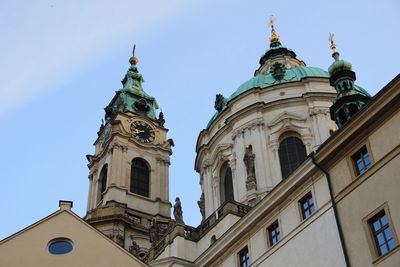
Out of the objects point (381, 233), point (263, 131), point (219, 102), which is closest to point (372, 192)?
point (381, 233)

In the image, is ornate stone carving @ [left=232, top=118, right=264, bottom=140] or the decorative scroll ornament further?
the decorative scroll ornament

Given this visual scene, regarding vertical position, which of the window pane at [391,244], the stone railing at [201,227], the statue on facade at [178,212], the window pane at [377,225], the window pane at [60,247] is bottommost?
the window pane at [391,244]

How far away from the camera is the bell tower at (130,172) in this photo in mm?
42781

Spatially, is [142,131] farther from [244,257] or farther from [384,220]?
[384,220]

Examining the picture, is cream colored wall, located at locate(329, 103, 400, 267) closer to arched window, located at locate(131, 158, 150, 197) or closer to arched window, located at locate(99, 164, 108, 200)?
arched window, located at locate(131, 158, 150, 197)

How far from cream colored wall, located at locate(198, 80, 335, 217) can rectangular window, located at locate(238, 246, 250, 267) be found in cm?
879

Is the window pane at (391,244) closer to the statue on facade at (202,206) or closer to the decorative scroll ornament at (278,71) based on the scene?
the statue on facade at (202,206)

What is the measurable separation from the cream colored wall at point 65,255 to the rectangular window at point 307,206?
715cm

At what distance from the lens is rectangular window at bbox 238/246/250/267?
24.1m

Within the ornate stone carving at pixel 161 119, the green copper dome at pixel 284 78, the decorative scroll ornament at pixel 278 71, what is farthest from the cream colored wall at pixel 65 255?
the ornate stone carving at pixel 161 119

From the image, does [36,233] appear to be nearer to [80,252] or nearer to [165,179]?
[80,252]

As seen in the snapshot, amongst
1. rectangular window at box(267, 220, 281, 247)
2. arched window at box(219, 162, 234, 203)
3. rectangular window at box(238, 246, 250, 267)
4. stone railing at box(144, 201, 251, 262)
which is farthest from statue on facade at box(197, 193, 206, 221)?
rectangular window at box(267, 220, 281, 247)

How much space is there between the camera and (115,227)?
1651 inches

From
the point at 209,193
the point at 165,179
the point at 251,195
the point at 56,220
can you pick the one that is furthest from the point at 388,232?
the point at 165,179
